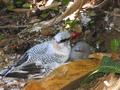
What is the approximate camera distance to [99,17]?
337cm

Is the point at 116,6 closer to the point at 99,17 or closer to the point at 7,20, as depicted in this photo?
the point at 99,17

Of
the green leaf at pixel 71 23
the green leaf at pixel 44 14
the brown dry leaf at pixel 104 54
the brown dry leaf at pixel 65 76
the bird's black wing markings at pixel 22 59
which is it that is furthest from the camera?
the green leaf at pixel 44 14

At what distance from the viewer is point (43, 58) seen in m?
3.04

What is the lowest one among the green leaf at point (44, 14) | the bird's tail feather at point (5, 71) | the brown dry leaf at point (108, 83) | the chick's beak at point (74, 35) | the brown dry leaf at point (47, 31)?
the brown dry leaf at point (108, 83)

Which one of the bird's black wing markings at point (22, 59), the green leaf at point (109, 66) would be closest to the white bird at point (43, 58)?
the bird's black wing markings at point (22, 59)

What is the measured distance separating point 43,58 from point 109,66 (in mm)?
680

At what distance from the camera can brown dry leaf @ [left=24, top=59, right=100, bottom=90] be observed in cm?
264

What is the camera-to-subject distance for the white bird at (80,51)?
303 cm

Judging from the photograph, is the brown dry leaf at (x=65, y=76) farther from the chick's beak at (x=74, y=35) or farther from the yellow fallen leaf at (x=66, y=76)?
the chick's beak at (x=74, y=35)

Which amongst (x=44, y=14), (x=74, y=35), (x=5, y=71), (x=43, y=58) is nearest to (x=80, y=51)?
(x=74, y=35)

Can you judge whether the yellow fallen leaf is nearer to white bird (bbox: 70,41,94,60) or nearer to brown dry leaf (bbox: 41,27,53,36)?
white bird (bbox: 70,41,94,60)

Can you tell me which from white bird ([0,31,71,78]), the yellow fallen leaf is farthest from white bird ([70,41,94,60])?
the yellow fallen leaf

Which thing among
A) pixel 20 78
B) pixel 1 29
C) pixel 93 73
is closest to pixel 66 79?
pixel 93 73

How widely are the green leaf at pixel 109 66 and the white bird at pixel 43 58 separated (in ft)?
1.56
